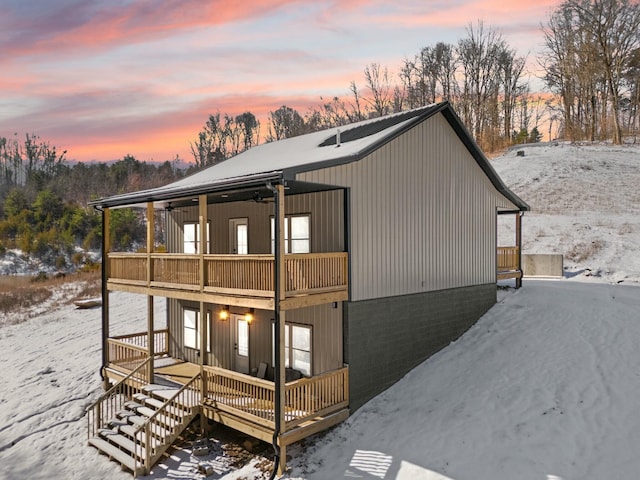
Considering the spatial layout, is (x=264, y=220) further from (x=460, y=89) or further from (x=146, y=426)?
(x=460, y=89)

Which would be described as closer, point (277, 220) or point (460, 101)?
point (277, 220)

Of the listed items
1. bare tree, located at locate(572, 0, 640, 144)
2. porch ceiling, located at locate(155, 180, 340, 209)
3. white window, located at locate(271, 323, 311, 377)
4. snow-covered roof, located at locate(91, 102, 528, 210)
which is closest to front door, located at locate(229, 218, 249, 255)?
porch ceiling, located at locate(155, 180, 340, 209)

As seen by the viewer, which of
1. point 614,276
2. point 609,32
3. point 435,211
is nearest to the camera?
point 435,211

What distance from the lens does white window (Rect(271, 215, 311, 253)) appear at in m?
13.0

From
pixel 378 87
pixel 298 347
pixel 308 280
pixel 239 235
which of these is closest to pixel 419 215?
pixel 308 280

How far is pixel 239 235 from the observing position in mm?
15414

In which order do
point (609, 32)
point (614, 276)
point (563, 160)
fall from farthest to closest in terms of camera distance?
point (609, 32)
point (563, 160)
point (614, 276)

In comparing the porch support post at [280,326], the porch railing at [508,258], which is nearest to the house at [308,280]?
the porch support post at [280,326]

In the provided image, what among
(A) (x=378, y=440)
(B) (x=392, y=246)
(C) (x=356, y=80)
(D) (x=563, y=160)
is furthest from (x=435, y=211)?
(C) (x=356, y=80)

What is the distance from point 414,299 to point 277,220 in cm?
549

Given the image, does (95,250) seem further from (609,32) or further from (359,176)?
(609,32)

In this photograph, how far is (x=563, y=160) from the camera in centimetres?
3828

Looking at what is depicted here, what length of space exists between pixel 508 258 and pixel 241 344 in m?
11.0

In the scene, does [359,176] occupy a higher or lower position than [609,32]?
lower
